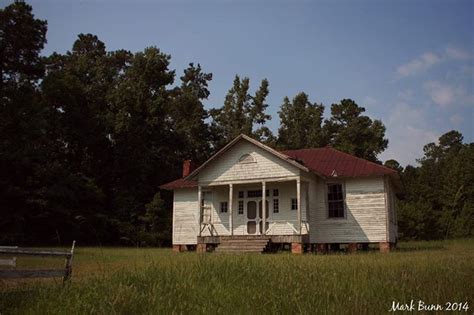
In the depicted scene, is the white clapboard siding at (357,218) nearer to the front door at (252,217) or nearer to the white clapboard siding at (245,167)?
the white clapboard siding at (245,167)

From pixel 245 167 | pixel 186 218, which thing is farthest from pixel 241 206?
pixel 186 218

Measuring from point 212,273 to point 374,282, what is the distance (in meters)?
2.85

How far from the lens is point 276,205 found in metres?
26.6

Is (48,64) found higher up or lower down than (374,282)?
higher up

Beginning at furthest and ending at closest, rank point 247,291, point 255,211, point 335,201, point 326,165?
point 255,211, point 326,165, point 335,201, point 247,291

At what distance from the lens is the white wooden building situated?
24.3 metres

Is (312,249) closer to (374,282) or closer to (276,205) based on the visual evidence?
(276,205)

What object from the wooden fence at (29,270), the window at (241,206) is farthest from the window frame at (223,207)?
the wooden fence at (29,270)

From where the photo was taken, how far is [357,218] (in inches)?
971

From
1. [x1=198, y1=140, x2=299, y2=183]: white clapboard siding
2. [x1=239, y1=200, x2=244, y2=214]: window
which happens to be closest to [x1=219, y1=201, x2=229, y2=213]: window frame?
[x1=239, y1=200, x2=244, y2=214]: window

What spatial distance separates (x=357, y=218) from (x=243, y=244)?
241 inches

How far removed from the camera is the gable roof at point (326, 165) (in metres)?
24.3

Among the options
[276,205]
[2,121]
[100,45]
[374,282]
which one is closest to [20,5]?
[2,121]

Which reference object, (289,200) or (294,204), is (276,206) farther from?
(294,204)
